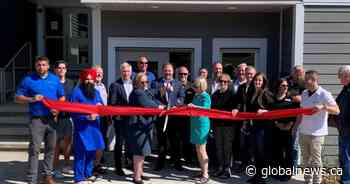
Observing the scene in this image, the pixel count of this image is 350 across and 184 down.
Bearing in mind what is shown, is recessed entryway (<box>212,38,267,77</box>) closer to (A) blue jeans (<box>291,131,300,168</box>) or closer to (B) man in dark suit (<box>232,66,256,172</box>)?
(B) man in dark suit (<box>232,66,256,172</box>)

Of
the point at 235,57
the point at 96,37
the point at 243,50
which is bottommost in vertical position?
the point at 235,57

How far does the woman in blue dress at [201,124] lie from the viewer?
6344mm

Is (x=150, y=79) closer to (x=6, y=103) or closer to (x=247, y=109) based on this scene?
(x=247, y=109)

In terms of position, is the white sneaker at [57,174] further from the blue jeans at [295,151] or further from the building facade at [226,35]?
the blue jeans at [295,151]

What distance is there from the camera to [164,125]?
6672 millimetres

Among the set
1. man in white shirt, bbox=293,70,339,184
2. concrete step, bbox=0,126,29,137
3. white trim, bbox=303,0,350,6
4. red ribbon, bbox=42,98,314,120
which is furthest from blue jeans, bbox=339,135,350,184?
concrete step, bbox=0,126,29,137

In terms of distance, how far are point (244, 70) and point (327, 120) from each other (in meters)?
1.42

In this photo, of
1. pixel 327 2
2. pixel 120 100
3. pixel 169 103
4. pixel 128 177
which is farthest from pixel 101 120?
pixel 327 2

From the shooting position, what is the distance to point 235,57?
28.6ft

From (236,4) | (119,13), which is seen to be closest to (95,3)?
(119,13)

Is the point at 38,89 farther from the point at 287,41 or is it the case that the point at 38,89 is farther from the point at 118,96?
the point at 287,41

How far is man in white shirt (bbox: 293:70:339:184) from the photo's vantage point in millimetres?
5754

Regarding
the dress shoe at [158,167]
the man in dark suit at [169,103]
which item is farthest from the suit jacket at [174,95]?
the dress shoe at [158,167]

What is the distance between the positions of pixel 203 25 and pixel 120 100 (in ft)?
8.91
